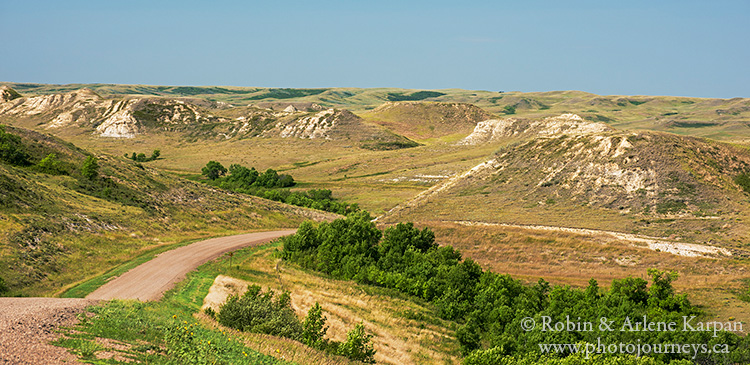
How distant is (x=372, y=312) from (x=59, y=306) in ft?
63.4

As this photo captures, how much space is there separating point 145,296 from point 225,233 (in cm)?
2934

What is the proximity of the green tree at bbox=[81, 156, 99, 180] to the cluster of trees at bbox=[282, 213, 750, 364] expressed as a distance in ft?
105

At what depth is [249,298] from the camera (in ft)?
94.2

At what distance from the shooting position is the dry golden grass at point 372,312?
100ft

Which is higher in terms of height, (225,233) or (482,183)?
(482,183)

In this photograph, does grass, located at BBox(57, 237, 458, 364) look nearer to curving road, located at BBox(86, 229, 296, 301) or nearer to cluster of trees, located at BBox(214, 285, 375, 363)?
cluster of trees, located at BBox(214, 285, 375, 363)

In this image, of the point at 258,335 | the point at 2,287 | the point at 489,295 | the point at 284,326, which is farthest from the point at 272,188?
the point at 258,335

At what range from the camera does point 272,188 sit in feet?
370

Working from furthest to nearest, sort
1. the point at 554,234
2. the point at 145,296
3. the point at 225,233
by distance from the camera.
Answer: the point at 225,233 < the point at 554,234 < the point at 145,296

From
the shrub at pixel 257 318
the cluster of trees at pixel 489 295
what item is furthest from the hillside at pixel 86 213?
the cluster of trees at pixel 489 295

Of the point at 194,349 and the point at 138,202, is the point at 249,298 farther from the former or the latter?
the point at 138,202

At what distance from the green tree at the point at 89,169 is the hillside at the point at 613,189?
124ft

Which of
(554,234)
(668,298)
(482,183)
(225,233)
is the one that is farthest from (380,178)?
Result: (668,298)

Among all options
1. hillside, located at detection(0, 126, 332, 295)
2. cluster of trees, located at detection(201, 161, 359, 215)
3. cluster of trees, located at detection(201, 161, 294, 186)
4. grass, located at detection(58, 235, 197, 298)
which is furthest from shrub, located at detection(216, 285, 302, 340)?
cluster of trees, located at detection(201, 161, 294, 186)
